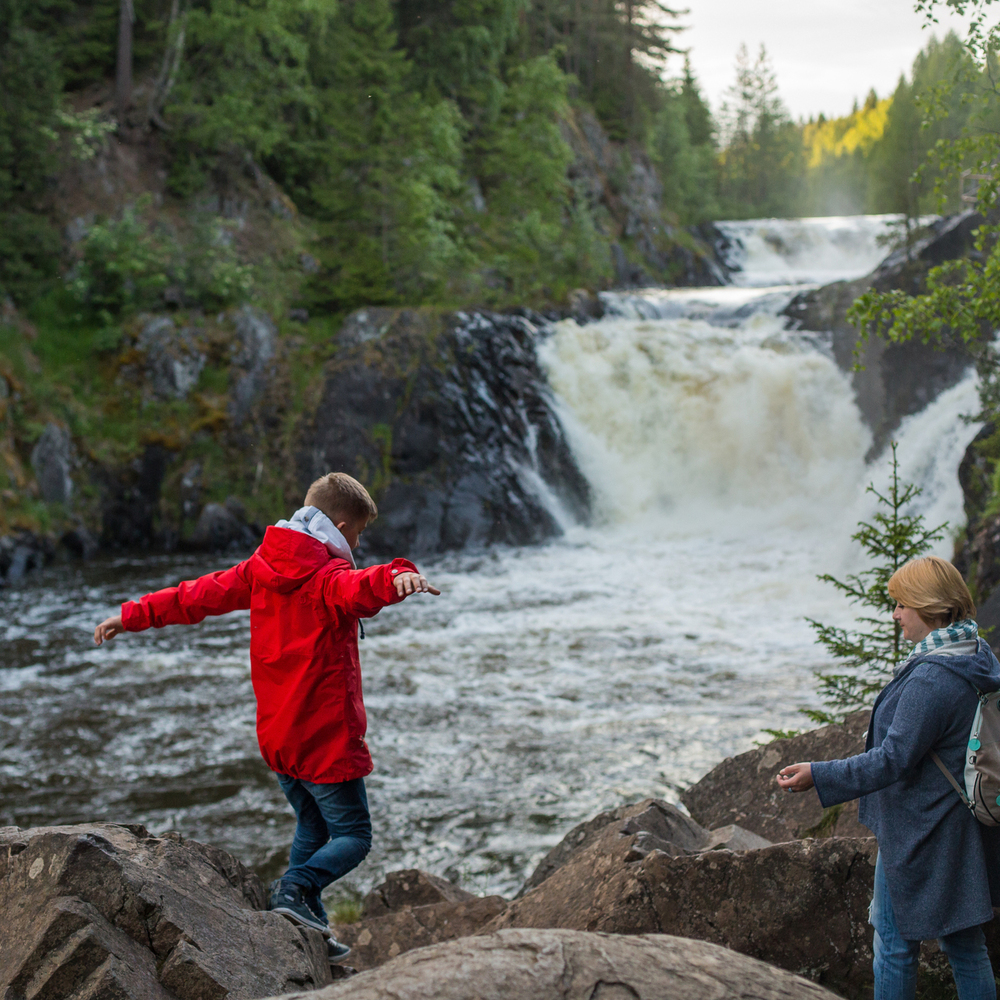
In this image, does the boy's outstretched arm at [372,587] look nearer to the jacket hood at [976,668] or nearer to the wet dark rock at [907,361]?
the jacket hood at [976,668]

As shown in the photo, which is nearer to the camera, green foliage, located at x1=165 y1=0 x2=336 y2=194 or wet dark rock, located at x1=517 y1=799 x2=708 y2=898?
wet dark rock, located at x1=517 y1=799 x2=708 y2=898

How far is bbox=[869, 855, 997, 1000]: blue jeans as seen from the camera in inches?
103

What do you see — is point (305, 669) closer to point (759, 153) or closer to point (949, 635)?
point (949, 635)

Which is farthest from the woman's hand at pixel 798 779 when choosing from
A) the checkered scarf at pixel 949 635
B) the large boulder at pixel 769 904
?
the large boulder at pixel 769 904

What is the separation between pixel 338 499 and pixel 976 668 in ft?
7.36

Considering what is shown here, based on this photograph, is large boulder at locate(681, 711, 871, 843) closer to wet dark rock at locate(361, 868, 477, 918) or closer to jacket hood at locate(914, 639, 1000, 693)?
wet dark rock at locate(361, 868, 477, 918)

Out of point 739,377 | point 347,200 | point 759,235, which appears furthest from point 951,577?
point 759,235

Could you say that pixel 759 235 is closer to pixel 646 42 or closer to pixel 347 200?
pixel 646 42

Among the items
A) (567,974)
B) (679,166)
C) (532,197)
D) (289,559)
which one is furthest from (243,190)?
(679,166)

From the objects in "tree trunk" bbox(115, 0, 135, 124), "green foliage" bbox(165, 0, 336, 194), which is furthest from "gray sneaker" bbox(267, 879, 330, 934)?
"tree trunk" bbox(115, 0, 135, 124)

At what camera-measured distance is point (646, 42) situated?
134ft

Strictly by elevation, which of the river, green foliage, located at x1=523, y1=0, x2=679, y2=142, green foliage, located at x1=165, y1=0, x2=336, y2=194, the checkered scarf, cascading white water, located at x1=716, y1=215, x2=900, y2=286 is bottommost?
the river

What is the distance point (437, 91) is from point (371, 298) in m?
9.66

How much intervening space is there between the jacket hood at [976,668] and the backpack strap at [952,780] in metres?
0.23
